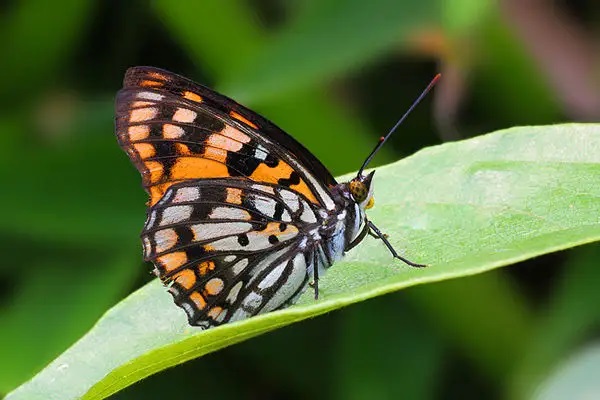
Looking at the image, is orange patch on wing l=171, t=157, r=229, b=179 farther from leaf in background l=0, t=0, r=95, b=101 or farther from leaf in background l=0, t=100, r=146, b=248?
leaf in background l=0, t=0, r=95, b=101

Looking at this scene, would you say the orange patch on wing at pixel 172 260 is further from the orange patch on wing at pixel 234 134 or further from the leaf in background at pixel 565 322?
the leaf in background at pixel 565 322

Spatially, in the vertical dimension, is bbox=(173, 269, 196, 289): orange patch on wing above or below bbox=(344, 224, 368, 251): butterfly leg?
above

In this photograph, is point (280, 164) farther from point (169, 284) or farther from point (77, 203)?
point (77, 203)

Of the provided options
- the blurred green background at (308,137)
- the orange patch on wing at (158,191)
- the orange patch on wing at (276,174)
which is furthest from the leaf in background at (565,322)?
the orange patch on wing at (158,191)

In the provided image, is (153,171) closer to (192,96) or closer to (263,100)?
(192,96)

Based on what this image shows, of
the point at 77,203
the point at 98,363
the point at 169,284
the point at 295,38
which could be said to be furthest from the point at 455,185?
the point at 77,203

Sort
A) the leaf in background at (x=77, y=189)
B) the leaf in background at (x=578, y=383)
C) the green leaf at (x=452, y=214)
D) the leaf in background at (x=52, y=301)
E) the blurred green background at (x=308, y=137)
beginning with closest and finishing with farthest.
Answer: the leaf in background at (x=578, y=383)
the green leaf at (x=452, y=214)
the leaf in background at (x=52, y=301)
the blurred green background at (x=308, y=137)
the leaf in background at (x=77, y=189)

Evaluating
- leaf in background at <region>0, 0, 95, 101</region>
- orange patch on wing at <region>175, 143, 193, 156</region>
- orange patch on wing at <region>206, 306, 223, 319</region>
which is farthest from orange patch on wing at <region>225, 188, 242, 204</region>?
leaf in background at <region>0, 0, 95, 101</region>
